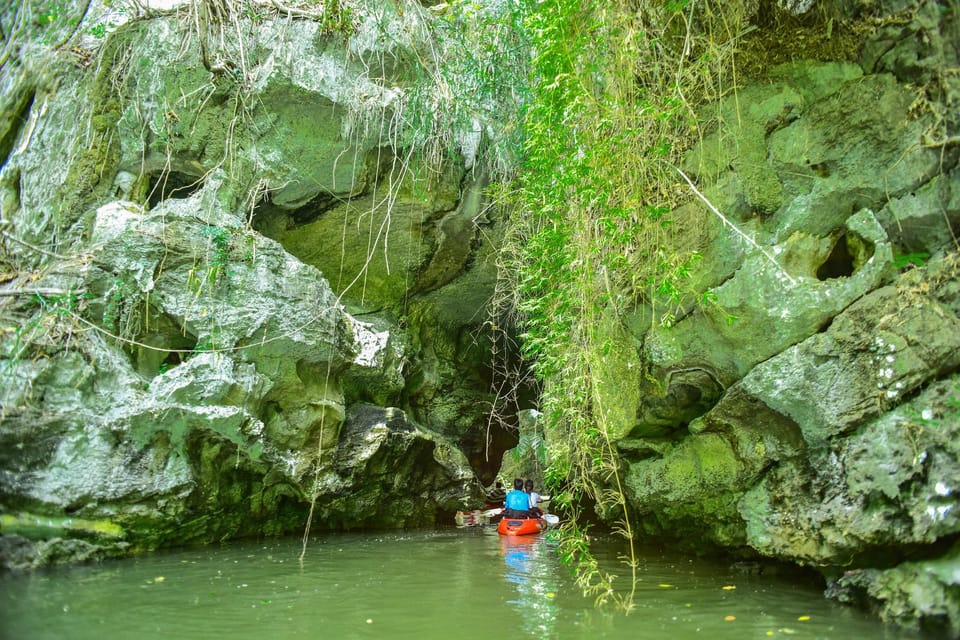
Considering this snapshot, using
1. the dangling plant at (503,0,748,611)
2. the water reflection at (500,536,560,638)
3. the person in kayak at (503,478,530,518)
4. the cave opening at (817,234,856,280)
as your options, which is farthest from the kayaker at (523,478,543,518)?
the cave opening at (817,234,856,280)

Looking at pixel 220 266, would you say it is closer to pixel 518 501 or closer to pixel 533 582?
pixel 533 582

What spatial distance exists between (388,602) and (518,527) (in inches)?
192

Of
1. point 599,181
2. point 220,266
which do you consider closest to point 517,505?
point 220,266

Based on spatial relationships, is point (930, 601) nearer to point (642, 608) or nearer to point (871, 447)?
point (871, 447)

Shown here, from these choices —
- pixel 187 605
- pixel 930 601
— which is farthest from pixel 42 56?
pixel 930 601

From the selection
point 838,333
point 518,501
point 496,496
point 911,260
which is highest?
point 911,260

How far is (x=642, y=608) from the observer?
15.0 feet

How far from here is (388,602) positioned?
15.7ft

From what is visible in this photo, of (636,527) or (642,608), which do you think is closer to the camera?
(642,608)

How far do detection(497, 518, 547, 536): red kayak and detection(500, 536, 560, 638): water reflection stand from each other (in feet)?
1.34

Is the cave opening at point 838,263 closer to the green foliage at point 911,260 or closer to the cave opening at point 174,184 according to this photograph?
the green foliage at point 911,260

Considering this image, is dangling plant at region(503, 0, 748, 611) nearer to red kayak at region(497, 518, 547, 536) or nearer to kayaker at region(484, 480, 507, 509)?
red kayak at region(497, 518, 547, 536)

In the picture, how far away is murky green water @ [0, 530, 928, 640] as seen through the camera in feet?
13.0

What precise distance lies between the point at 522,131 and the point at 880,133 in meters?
3.77
